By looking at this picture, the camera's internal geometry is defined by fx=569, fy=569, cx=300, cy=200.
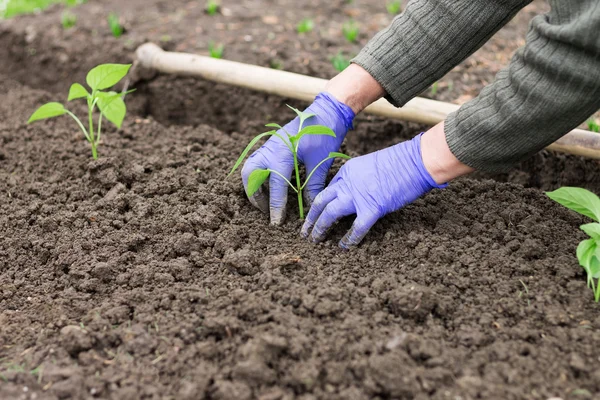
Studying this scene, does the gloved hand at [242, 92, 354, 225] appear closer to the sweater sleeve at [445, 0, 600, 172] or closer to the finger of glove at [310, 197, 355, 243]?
the finger of glove at [310, 197, 355, 243]

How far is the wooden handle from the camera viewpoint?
8.00ft

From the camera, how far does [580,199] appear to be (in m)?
1.84

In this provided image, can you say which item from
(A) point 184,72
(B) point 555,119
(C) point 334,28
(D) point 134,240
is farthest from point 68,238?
(C) point 334,28

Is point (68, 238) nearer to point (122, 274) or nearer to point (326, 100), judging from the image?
point (122, 274)

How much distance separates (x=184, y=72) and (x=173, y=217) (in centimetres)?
142

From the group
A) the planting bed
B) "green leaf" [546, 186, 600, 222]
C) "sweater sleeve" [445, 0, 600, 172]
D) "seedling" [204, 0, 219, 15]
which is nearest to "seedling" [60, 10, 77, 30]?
"seedling" [204, 0, 219, 15]

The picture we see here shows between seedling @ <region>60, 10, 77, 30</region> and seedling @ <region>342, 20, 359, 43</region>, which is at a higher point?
seedling @ <region>60, 10, 77, 30</region>

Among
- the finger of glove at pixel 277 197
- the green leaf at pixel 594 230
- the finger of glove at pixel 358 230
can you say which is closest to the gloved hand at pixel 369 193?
the finger of glove at pixel 358 230

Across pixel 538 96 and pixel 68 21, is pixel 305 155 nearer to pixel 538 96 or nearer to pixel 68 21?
pixel 538 96

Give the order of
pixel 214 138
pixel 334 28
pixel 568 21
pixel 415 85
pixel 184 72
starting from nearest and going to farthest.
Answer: pixel 568 21 → pixel 415 85 → pixel 214 138 → pixel 184 72 → pixel 334 28

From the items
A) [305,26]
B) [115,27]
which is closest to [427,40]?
[305,26]

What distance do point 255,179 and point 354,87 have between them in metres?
0.64

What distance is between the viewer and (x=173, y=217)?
2.29 m

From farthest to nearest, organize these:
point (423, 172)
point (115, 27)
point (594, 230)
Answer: point (115, 27) < point (423, 172) < point (594, 230)
